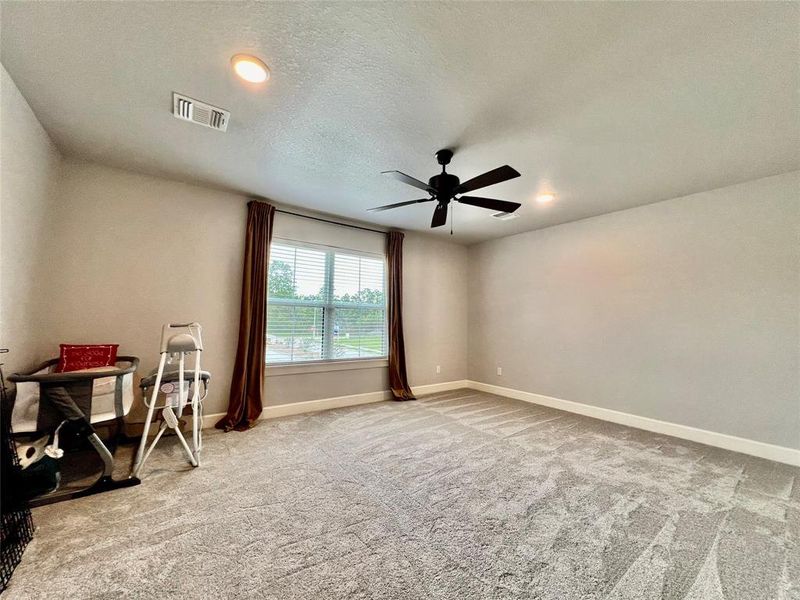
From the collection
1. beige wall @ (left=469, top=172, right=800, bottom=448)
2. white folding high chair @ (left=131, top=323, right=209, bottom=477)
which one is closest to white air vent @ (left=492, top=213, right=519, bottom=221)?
beige wall @ (left=469, top=172, right=800, bottom=448)

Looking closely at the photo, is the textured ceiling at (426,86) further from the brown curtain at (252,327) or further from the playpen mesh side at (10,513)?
the playpen mesh side at (10,513)

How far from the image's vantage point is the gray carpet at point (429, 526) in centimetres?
142

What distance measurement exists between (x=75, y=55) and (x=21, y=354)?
2163mm

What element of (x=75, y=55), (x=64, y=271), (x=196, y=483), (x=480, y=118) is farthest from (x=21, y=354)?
(x=480, y=118)

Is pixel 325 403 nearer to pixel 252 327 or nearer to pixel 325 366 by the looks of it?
pixel 325 366

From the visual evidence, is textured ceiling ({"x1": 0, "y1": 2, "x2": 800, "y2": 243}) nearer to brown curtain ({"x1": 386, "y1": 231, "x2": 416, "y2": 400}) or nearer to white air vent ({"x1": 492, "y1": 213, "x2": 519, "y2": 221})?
white air vent ({"x1": 492, "y1": 213, "x2": 519, "y2": 221})

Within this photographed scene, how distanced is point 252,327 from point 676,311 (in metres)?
4.87

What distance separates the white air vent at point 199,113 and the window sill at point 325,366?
2.63 m

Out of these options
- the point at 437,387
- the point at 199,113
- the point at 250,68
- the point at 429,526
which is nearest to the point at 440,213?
the point at 250,68

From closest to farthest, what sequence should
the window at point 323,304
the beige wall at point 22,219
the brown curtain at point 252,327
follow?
the beige wall at point 22,219 < the brown curtain at point 252,327 < the window at point 323,304

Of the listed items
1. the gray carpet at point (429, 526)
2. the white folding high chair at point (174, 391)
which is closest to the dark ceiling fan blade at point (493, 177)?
the gray carpet at point (429, 526)

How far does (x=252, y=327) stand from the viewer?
143 inches

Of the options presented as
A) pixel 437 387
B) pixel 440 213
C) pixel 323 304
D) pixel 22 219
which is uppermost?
pixel 440 213

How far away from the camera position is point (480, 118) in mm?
2207
